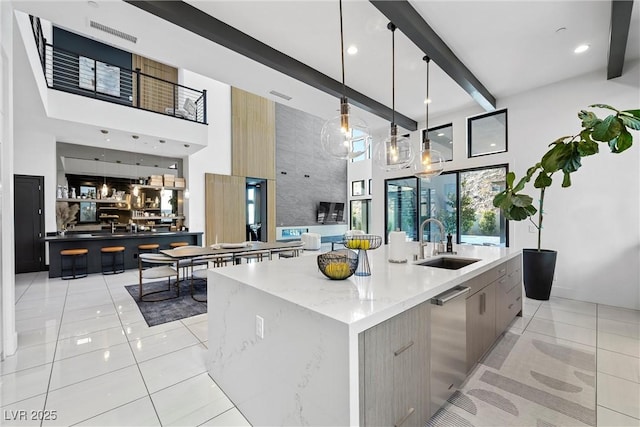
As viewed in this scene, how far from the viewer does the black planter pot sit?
397cm

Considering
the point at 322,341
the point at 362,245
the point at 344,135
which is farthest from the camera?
the point at 344,135

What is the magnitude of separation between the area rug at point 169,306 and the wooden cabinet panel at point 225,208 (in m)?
3.15

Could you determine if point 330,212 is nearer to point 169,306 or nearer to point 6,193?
point 169,306

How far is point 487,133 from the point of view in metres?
5.33

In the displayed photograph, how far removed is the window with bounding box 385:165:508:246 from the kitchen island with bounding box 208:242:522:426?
11.7 feet

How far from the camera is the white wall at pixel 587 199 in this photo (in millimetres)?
3756

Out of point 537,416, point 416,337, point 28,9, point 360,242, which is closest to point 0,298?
point 28,9

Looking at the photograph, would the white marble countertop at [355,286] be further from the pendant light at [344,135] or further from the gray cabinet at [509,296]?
the pendant light at [344,135]

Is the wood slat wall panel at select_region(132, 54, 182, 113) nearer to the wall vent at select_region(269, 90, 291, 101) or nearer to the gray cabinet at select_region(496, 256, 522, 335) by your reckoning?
the wall vent at select_region(269, 90, 291, 101)

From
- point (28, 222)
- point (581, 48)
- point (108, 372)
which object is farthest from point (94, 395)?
point (28, 222)

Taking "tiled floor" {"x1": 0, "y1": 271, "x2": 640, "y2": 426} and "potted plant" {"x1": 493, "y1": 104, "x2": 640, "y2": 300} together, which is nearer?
"tiled floor" {"x1": 0, "y1": 271, "x2": 640, "y2": 426}

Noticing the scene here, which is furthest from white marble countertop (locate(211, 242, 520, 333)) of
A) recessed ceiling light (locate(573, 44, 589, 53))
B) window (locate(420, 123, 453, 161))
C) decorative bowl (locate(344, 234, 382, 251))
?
window (locate(420, 123, 453, 161))

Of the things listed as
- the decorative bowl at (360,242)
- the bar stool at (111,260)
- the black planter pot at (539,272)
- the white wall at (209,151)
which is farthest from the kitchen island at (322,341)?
the white wall at (209,151)

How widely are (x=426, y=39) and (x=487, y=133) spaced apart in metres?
3.19
